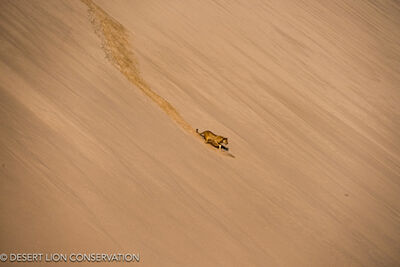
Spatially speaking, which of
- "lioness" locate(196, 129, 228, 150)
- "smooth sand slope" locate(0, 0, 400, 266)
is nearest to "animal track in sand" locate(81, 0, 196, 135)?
"smooth sand slope" locate(0, 0, 400, 266)

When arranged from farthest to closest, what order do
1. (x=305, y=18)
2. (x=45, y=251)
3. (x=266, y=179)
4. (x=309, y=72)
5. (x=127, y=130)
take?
(x=305, y=18)
(x=309, y=72)
(x=266, y=179)
(x=127, y=130)
(x=45, y=251)

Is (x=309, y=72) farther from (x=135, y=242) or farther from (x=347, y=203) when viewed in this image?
(x=135, y=242)

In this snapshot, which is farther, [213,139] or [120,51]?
[120,51]

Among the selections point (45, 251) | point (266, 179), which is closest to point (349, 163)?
point (266, 179)

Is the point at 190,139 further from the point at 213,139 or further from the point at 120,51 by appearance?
the point at 120,51

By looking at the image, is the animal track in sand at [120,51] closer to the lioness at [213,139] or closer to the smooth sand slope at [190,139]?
the smooth sand slope at [190,139]

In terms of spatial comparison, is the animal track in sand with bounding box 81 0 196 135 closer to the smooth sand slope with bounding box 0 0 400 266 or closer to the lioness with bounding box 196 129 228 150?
the smooth sand slope with bounding box 0 0 400 266

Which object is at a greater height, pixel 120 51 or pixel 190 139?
pixel 120 51

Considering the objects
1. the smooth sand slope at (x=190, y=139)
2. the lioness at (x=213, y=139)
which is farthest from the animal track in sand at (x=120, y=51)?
the lioness at (x=213, y=139)

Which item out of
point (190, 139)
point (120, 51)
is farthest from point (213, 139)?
point (120, 51)
